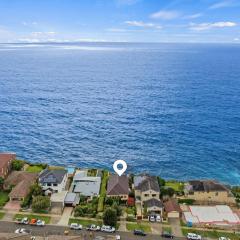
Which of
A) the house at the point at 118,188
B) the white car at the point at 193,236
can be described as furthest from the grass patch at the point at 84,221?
the white car at the point at 193,236

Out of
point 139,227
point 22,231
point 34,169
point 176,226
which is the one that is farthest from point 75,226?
point 34,169

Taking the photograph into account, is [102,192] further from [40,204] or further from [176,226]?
[176,226]

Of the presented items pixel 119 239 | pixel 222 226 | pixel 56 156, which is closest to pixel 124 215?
pixel 119 239

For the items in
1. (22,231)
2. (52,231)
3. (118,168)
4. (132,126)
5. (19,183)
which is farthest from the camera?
(132,126)

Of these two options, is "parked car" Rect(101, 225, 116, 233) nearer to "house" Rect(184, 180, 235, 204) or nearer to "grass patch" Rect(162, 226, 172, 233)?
"grass patch" Rect(162, 226, 172, 233)

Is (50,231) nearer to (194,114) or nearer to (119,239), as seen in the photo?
(119,239)

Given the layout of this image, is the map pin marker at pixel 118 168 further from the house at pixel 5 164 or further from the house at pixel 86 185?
the house at pixel 5 164

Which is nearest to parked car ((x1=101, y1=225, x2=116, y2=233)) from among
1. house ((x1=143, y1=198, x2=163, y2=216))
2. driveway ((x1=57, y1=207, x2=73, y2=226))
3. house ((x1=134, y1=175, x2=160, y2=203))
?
driveway ((x1=57, y1=207, x2=73, y2=226))
